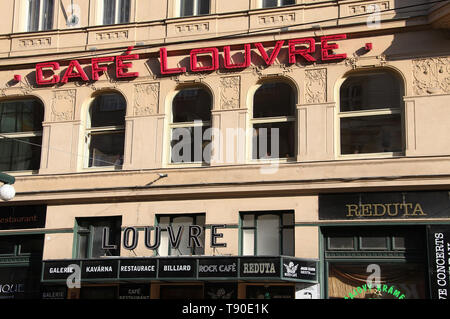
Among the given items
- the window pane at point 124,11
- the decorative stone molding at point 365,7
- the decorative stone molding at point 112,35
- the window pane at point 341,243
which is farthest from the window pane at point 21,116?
the decorative stone molding at point 365,7

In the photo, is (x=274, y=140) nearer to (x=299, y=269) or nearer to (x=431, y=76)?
(x=299, y=269)

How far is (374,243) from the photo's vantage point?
17641 mm

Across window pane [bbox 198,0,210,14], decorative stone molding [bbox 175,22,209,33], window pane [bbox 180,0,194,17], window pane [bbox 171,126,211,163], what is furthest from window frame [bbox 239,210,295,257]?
window pane [bbox 180,0,194,17]

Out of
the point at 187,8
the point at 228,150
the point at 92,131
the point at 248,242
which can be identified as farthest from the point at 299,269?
the point at 187,8

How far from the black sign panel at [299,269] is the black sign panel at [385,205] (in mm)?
1480

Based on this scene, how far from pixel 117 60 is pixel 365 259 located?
9.94 metres

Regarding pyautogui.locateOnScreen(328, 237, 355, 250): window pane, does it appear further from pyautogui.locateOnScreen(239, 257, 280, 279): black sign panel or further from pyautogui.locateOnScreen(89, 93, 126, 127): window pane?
pyautogui.locateOnScreen(89, 93, 126, 127): window pane

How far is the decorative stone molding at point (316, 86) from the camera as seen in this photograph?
61.9 ft

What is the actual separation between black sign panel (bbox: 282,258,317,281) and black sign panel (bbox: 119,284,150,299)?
4.42 metres

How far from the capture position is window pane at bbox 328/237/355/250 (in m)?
17.8

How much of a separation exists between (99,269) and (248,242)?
14.1 ft

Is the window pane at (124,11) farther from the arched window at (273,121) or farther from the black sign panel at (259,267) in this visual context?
the black sign panel at (259,267)
